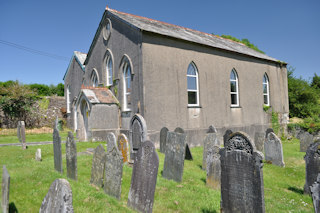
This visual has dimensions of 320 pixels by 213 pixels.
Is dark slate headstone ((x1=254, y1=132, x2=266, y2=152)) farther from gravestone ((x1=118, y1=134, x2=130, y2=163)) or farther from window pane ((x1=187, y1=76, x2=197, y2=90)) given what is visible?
gravestone ((x1=118, y1=134, x2=130, y2=163))

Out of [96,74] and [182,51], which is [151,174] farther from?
[96,74]

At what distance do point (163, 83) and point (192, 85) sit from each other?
96.4 inches

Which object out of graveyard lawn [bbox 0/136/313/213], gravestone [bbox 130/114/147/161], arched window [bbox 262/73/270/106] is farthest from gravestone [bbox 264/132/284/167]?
arched window [bbox 262/73/270/106]

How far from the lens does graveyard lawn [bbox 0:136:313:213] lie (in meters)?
4.92

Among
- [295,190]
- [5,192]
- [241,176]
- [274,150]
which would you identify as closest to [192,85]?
[274,150]

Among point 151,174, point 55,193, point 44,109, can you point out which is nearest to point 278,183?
point 151,174

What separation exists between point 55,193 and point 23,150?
34.5ft

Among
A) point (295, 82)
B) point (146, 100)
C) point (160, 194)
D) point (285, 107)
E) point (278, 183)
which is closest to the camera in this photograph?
point (160, 194)

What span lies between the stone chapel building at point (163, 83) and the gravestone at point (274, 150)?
5.03 meters

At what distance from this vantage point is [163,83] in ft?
44.0

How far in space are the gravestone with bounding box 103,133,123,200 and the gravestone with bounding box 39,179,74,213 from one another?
8.42 ft

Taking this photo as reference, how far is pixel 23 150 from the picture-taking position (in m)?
11.6

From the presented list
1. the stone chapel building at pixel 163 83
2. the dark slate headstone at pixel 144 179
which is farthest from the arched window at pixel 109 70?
the dark slate headstone at pixel 144 179

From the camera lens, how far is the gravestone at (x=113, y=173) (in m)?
5.29
